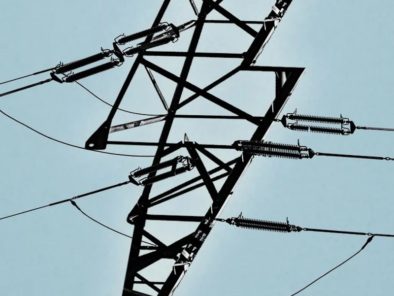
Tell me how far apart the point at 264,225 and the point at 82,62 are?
11.9ft

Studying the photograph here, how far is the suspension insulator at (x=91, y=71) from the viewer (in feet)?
43.8

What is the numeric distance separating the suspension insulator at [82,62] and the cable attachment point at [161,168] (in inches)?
69.3

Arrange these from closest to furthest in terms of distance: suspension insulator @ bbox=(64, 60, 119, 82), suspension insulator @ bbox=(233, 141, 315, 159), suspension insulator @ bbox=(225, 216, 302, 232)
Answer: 1. suspension insulator @ bbox=(233, 141, 315, 159)
2. suspension insulator @ bbox=(225, 216, 302, 232)
3. suspension insulator @ bbox=(64, 60, 119, 82)

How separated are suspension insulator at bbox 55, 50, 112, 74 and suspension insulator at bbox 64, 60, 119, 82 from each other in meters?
0.12

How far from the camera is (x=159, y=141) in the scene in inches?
542

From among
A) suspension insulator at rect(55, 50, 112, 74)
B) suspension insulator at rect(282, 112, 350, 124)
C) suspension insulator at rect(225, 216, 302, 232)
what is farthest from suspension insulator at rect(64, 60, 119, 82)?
suspension insulator at rect(225, 216, 302, 232)

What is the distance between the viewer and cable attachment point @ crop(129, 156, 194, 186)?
1344 cm

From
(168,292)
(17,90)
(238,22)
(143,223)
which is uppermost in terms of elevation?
(238,22)

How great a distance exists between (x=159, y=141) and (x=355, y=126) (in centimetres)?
293

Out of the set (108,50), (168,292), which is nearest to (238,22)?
(108,50)

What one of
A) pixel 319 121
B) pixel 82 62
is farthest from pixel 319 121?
pixel 82 62

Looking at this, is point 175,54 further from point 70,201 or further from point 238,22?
point 70,201

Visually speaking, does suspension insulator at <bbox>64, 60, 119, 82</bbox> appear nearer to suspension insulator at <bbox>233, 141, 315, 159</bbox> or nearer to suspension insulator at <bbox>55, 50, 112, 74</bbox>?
suspension insulator at <bbox>55, 50, 112, 74</bbox>

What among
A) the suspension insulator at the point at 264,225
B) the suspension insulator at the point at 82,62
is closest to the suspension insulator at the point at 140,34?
the suspension insulator at the point at 82,62
